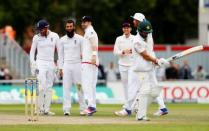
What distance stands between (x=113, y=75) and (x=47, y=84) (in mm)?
17237

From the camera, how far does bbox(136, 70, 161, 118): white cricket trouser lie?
860 inches

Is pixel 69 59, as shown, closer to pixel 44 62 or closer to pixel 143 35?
pixel 44 62

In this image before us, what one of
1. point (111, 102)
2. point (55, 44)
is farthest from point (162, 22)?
point (55, 44)

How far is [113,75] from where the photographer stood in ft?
138

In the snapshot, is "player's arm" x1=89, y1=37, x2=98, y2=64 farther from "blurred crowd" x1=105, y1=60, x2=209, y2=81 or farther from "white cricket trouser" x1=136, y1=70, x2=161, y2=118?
"blurred crowd" x1=105, y1=60, x2=209, y2=81

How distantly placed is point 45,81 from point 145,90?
12.8 ft

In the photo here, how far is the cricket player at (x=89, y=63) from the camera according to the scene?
2450 centimetres

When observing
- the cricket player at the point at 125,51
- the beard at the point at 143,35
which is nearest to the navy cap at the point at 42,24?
the cricket player at the point at 125,51

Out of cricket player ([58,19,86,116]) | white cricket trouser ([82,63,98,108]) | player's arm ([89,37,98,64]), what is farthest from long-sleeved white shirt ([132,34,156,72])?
cricket player ([58,19,86,116])

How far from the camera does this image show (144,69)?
22000mm

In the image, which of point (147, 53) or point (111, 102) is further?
point (111, 102)

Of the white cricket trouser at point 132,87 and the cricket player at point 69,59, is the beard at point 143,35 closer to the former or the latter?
the white cricket trouser at point 132,87

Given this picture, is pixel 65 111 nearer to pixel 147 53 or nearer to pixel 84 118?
pixel 84 118

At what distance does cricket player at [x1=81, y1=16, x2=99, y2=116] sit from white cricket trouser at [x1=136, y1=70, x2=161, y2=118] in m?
2.71
